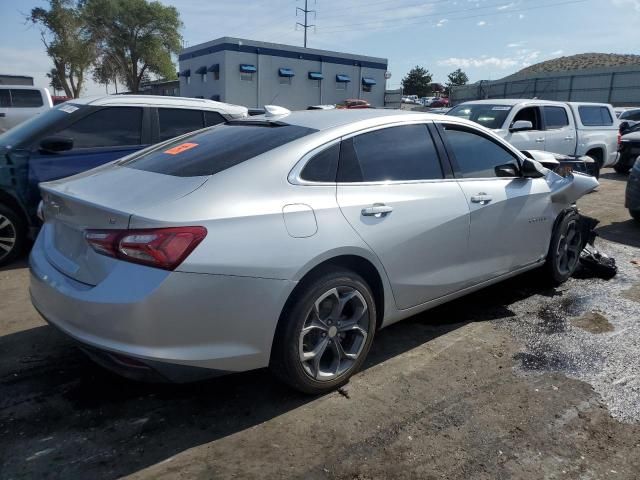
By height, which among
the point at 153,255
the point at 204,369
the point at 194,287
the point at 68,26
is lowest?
the point at 204,369

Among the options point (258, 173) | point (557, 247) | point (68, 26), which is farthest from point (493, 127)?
point (68, 26)

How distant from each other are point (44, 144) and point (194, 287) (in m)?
3.83

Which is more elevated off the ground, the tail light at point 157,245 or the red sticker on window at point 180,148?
the red sticker on window at point 180,148

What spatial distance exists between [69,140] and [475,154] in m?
4.08

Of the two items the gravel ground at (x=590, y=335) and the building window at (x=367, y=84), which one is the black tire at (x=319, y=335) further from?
the building window at (x=367, y=84)

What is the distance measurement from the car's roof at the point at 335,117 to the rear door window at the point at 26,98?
457 inches

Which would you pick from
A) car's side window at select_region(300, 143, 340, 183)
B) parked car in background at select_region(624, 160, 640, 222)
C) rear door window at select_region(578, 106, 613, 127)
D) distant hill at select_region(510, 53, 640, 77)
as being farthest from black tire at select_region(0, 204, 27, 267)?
distant hill at select_region(510, 53, 640, 77)

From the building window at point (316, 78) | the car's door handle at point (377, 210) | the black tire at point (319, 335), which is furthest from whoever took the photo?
the building window at point (316, 78)

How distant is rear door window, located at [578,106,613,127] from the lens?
10.7 m

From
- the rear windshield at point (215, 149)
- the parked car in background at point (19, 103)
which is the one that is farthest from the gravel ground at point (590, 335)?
the parked car in background at point (19, 103)

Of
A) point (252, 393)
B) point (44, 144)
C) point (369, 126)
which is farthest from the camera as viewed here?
point (44, 144)

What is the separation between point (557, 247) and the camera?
15.4 ft

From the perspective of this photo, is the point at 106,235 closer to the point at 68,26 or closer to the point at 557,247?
the point at 557,247

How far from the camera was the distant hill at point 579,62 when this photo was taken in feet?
236
